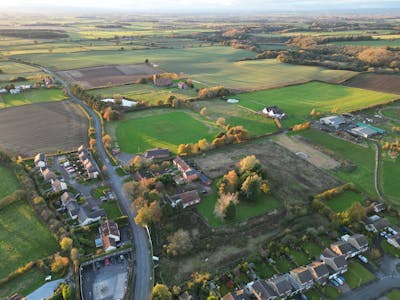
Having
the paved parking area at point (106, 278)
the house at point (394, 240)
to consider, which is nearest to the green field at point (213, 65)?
the house at point (394, 240)

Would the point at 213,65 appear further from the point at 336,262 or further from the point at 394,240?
the point at 336,262

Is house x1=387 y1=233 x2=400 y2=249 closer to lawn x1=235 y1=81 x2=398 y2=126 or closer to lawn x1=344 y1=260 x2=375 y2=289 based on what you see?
lawn x1=344 y1=260 x2=375 y2=289

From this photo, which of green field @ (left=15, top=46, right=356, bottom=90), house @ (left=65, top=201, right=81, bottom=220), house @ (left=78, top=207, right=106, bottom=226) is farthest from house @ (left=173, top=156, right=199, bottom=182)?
green field @ (left=15, top=46, right=356, bottom=90)

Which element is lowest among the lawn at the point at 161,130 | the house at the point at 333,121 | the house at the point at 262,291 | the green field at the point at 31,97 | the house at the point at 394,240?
the house at the point at 262,291

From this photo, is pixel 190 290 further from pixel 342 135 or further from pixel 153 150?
pixel 342 135

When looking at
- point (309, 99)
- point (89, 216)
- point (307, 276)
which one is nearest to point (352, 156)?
point (307, 276)

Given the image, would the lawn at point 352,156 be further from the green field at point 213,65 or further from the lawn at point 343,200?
the green field at point 213,65
